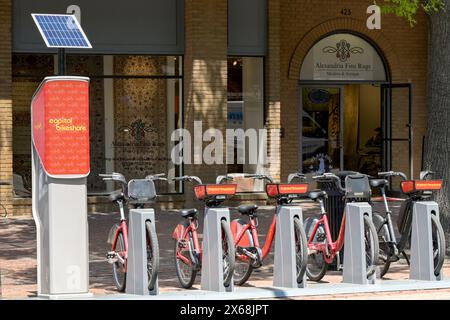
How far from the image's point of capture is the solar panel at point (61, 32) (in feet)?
33.2

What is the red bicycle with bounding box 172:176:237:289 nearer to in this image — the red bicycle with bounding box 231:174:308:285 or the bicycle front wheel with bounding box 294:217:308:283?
the red bicycle with bounding box 231:174:308:285

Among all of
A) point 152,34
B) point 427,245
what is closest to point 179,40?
point 152,34

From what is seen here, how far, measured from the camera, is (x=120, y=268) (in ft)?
35.9

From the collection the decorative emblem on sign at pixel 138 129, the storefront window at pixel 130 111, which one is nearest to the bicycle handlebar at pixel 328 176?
the storefront window at pixel 130 111

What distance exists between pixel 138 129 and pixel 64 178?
36.2 feet

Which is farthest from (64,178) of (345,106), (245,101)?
(345,106)

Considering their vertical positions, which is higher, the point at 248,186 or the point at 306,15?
the point at 306,15

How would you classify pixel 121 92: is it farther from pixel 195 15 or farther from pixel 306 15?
pixel 306 15

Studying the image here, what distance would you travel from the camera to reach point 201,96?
2053 cm

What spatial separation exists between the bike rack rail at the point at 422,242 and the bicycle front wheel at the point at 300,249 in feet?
4.56

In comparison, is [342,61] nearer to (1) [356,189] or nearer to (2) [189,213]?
A: (1) [356,189]

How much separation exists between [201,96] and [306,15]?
3260mm

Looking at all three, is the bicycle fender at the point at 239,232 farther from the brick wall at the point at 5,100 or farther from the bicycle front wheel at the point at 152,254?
the brick wall at the point at 5,100

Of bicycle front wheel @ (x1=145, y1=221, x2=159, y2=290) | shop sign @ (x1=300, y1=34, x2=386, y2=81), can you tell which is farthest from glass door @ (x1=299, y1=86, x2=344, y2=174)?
bicycle front wheel @ (x1=145, y1=221, x2=159, y2=290)
